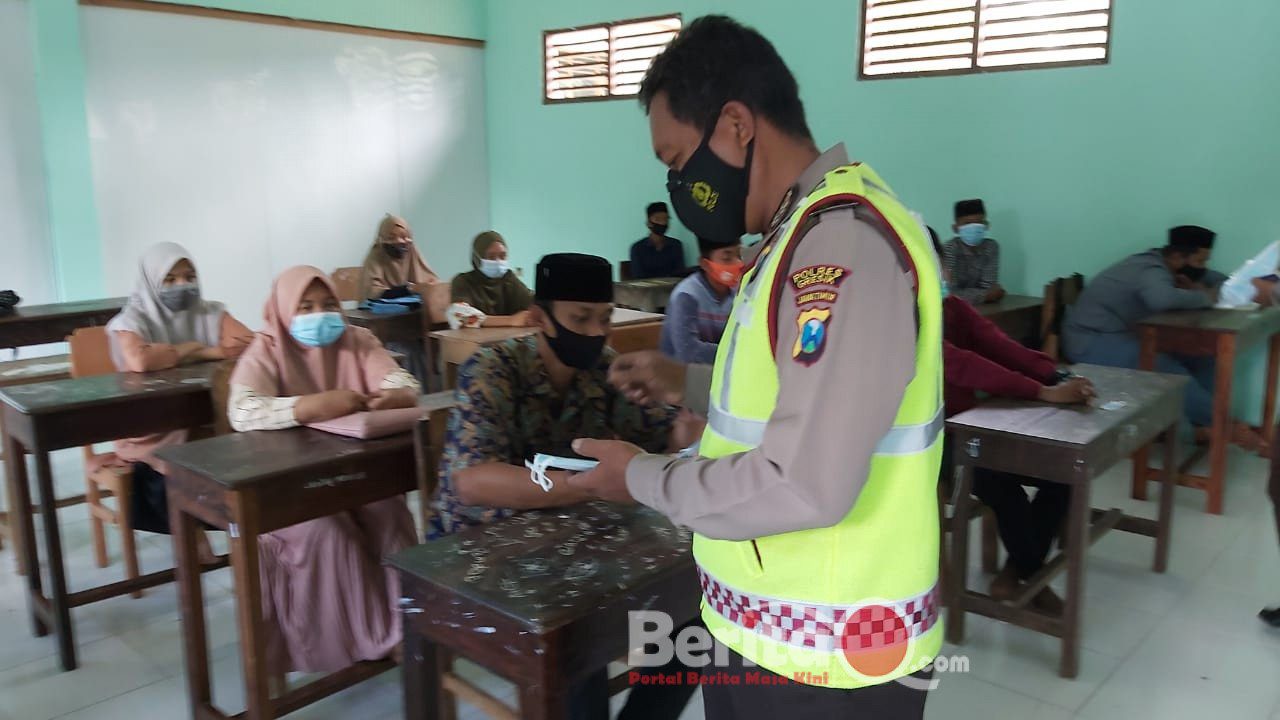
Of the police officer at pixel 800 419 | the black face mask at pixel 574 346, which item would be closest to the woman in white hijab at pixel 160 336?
the black face mask at pixel 574 346

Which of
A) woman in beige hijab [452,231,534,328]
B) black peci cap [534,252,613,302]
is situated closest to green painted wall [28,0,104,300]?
woman in beige hijab [452,231,534,328]

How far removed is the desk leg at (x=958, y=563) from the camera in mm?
2646

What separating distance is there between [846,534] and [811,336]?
24cm

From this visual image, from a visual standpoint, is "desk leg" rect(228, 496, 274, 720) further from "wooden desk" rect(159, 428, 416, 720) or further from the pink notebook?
the pink notebook

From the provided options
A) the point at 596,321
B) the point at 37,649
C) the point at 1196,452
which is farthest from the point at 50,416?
the point at 1196,452

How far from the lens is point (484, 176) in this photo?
8.61 metres

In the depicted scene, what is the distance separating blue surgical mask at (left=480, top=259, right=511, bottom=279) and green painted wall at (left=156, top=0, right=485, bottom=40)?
3.31 m

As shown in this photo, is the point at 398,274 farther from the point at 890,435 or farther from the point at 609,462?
the point at 890,435

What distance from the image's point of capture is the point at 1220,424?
3834 millimetres

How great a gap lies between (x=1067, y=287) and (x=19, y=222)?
6.33m

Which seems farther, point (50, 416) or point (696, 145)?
point (50, 416)

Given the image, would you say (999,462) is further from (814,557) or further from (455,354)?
(455,354)

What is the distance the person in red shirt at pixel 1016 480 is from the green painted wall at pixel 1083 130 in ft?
9.04

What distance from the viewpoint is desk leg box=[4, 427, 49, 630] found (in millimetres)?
2756
